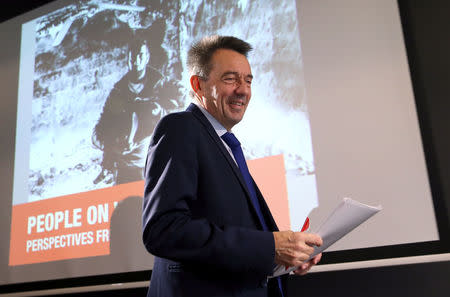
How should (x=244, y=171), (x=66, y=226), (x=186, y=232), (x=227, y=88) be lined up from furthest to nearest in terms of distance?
(x=66, y=226), (x=227, y=88), (x=244, y=171), (x=186, y=232)

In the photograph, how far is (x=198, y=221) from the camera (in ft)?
3.30

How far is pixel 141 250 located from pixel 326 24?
5.75 feet

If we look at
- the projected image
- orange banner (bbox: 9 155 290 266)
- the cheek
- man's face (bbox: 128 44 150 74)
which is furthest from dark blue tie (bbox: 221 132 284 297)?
man's face (bbox: 128 44 150 74)

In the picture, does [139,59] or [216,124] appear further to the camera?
[139,59]

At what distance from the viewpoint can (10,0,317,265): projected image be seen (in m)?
2.41

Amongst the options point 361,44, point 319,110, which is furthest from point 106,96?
point 361,44

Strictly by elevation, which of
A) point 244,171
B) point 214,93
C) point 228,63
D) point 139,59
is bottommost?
point 244,171

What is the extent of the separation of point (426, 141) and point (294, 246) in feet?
4.54

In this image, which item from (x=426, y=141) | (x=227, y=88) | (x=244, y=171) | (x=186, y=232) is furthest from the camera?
(x=426, y=141)

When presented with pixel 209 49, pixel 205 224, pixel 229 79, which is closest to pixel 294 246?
pixel 205 224

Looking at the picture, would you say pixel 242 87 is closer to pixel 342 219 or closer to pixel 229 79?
pixel 229 79

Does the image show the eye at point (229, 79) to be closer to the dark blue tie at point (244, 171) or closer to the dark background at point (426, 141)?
the dark blue tie at point (244, 171)

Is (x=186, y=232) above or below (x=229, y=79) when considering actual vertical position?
below

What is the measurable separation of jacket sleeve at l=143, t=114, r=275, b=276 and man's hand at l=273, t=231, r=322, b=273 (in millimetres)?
26
